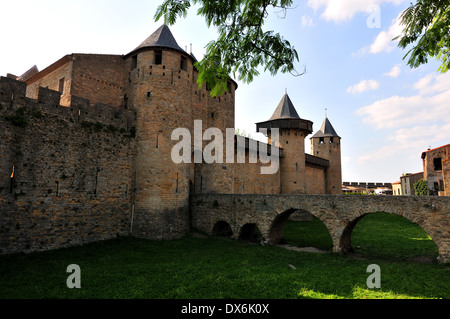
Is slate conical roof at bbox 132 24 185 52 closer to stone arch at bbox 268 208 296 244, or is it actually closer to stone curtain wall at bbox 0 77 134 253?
stone curtain wall at bbox 0 77 134 253

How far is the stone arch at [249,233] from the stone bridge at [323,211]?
7 centimetres

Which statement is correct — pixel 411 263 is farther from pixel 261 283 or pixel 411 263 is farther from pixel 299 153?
pixel 299 153

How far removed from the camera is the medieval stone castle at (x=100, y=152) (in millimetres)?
10695

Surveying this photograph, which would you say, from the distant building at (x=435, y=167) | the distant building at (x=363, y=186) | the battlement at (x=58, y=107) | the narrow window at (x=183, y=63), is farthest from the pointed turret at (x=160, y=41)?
the distant building at (x=363, y=186)

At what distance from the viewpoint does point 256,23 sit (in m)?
4.03

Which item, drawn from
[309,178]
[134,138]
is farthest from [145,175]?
[309,178]

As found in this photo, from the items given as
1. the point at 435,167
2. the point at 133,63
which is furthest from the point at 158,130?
the point at 435,167

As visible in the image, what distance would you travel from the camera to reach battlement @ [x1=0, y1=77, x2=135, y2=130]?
10.6 metres

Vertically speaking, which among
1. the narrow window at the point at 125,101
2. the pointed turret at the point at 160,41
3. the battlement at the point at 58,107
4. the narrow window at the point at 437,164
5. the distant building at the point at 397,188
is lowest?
the distant building at the point at 397,188

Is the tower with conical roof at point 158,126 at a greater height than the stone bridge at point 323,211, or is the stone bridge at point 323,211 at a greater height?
the tower with conical roof at point 158,126

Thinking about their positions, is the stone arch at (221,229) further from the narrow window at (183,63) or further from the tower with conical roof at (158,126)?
the narrow window at (183,63)

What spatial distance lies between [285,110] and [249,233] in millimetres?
14309

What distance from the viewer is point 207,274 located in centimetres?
898

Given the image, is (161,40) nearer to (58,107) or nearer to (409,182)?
(58,107)
